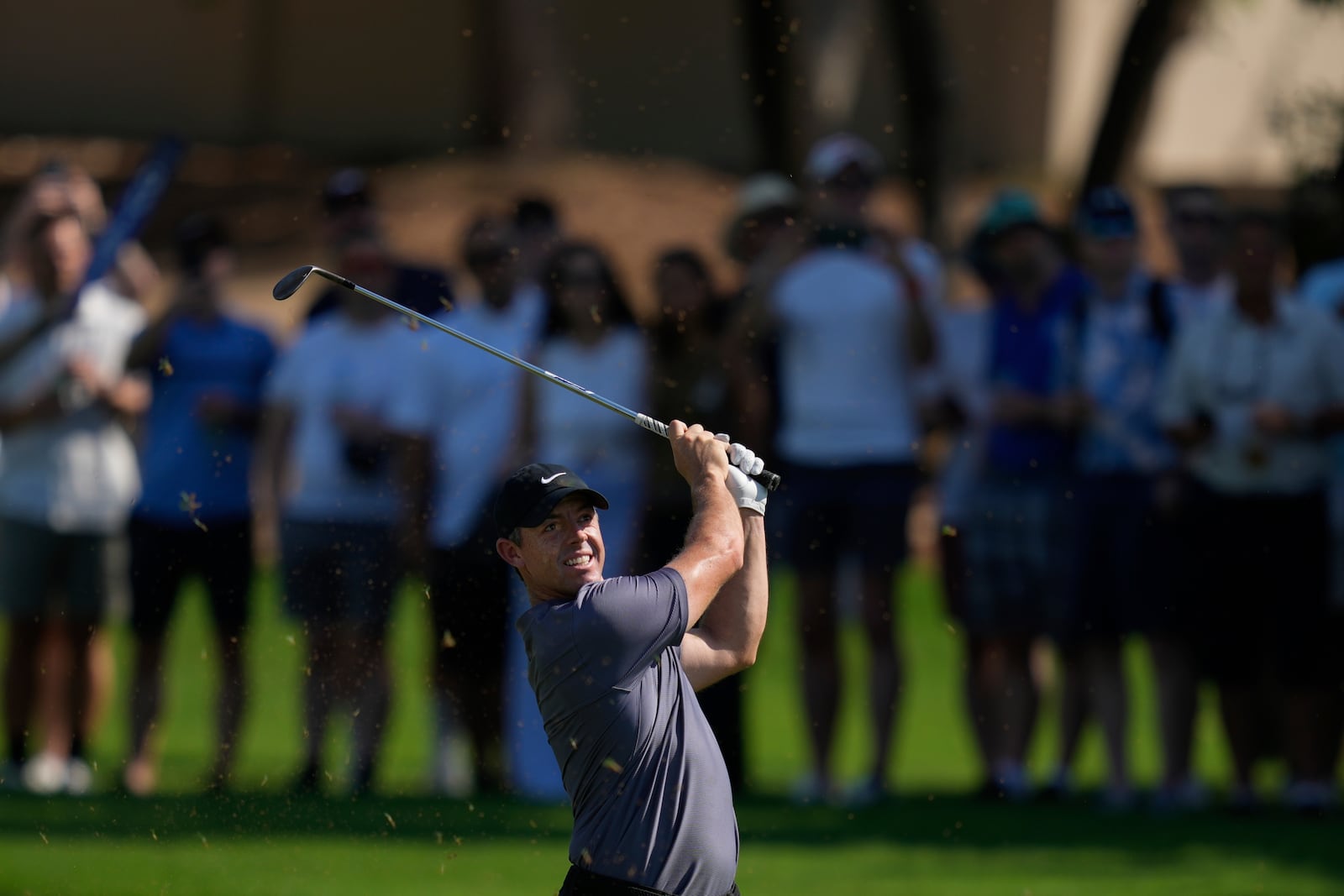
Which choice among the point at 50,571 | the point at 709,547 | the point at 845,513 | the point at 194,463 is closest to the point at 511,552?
the point at 709,547

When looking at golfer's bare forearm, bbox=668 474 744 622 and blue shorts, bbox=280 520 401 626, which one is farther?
blue shorts, bbox=280 520 401 626

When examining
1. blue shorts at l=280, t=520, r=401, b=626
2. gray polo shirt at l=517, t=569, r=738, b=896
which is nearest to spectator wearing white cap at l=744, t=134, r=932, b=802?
blue shorts at l=280, t=520, r=401, b=626

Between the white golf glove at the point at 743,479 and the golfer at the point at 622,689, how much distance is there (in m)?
0.11

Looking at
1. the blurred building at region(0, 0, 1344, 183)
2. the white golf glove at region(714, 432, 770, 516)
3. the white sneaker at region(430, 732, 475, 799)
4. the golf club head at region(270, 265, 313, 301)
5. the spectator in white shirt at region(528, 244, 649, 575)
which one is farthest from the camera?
the blurred building at region(0, 0, 1344, 183)

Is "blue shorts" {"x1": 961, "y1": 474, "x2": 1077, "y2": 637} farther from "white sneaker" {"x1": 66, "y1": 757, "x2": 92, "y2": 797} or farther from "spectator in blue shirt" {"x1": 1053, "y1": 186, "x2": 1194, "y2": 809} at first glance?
"white sneaker" {"x1": 66, "y1": 757, "x2": 92, "y2": 797}

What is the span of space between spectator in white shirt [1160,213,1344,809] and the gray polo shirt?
12.7 ft

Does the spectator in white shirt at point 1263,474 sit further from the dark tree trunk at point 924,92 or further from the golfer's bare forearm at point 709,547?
the dark tree trunk at point 924,92

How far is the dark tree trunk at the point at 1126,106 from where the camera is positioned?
13180mm

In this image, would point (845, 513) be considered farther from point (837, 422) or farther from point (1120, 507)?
point (1120, 507)

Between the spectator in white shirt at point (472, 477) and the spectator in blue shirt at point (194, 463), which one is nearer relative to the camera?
the spectator in white shirt at point (472, 477)

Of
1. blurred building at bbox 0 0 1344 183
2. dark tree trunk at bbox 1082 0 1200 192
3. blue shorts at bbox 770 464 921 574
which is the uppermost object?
blurred building at bbox 0 0 1344 183

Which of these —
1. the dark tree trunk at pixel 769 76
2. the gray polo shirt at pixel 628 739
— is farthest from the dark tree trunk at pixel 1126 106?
the gray polo shirt at pixel 628 739

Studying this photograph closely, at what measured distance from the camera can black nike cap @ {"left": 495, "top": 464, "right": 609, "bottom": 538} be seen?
416 centimetres

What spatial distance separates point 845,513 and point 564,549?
343cm
